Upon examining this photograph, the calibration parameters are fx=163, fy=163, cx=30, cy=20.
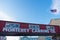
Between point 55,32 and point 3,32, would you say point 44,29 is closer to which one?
point 55,32

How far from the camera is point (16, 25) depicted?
22.0 metres

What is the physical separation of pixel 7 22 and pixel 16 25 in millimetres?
1286

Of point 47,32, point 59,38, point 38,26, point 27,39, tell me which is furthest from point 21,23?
point 27,39

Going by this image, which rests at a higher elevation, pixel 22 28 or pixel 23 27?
pixel 23 27

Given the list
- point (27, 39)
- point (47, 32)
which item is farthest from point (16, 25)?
point (27, 39)

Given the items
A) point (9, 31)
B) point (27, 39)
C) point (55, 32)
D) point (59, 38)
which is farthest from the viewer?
point (27, 39)

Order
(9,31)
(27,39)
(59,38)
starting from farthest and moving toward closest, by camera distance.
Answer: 1. (27,39)
2. (59,38)
3. (9,31)

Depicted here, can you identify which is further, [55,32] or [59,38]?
[59,38]

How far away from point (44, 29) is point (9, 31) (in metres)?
4.86

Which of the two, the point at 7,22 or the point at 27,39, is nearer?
the point at 7,22

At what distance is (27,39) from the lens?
6769 centimetres

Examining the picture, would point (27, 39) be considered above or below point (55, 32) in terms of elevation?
below

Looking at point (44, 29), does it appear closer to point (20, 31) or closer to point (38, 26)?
point (38, 26)

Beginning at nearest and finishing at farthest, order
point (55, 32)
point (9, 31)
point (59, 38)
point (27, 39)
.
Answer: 1. point (9, 31)
2. point (55, 32)
3. point (59, 38)
4. point (27, 39)
